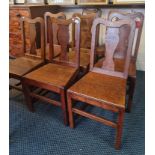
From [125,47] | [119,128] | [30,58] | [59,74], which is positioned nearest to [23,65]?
[30,58]

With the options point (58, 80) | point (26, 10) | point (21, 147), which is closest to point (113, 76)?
point (58, 80)

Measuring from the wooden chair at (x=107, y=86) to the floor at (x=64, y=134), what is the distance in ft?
0.40

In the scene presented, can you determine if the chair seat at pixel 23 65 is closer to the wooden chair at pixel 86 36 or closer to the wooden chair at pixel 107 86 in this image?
the wooden chair at pixel 86 36

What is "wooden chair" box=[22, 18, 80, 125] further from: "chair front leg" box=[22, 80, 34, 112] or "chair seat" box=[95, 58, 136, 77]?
"chair seat" box=[95, 58, 136, 77]

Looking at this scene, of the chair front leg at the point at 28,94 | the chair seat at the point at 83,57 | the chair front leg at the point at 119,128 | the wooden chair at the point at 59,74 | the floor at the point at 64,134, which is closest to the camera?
the chair front leg at the point at 119,128

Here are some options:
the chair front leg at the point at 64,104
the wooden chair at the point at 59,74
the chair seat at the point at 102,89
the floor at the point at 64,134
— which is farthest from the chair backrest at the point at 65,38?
the floor at the point at 64,134

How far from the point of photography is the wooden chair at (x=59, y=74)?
1.60 m

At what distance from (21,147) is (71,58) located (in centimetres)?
106

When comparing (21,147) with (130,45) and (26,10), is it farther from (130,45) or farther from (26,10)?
(26,10)

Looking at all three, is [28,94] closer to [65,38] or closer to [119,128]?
[65,38]

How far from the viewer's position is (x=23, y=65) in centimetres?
198

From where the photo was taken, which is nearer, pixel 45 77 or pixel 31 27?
pixel 45 77

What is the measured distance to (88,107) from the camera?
2.02 m
